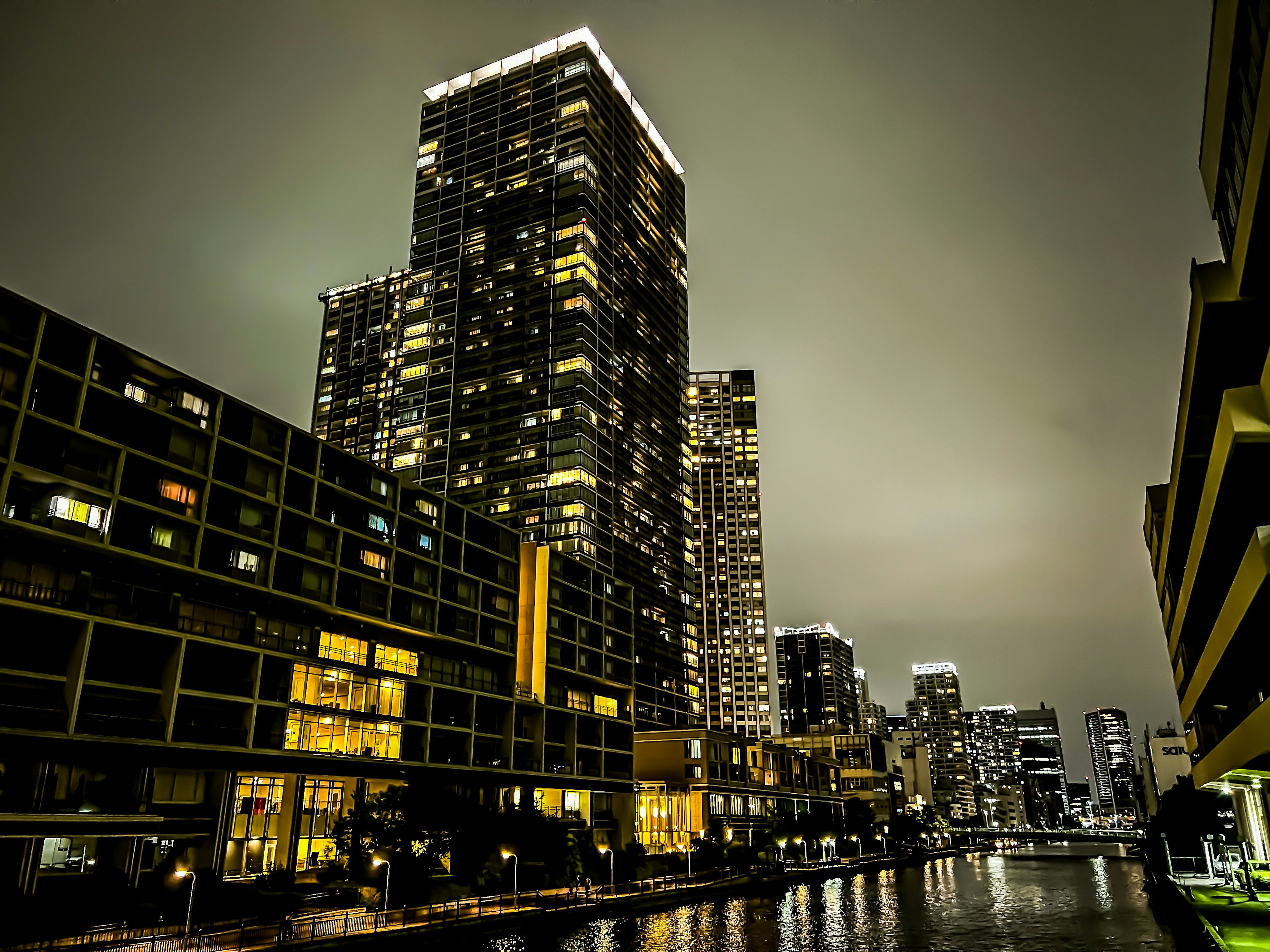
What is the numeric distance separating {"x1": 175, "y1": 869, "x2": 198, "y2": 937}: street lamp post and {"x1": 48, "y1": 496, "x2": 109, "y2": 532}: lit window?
22.4 m

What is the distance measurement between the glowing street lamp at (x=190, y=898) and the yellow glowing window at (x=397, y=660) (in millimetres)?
33659

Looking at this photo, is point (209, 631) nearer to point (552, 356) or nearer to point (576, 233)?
point (552, 356)

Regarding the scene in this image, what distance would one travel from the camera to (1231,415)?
93.9 feet

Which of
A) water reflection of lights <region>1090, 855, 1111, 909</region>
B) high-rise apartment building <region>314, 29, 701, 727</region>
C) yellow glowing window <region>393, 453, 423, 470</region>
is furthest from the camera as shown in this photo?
yellow glowing window <region>393, 453, 423, 470</region>

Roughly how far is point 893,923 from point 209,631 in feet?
171

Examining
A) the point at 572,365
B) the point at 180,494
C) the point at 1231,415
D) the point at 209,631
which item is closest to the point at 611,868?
the point at 209,631

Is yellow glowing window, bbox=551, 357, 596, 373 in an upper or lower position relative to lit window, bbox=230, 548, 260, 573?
upper

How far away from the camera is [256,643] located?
6731 centimetres

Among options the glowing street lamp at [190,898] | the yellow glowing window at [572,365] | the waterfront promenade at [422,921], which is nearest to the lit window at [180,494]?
the glowing street lamp at [190,898]

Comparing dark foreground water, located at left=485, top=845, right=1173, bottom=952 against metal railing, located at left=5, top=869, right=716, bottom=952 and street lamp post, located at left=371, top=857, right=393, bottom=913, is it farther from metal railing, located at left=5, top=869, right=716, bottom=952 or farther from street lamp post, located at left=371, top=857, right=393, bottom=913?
street lamp post, located at left=371, top=857, right=393, bottom=913

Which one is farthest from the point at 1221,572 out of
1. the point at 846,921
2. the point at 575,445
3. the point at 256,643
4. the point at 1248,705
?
the point at 575,445

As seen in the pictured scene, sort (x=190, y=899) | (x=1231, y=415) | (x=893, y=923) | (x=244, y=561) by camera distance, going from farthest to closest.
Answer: (x=244, y=561) < (x=893, y=923) < (x=190, y=899) < (x=1231, y=415)

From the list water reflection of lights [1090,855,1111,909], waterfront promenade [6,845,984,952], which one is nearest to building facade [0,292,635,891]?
waterfront promenade [6,845,984,952]

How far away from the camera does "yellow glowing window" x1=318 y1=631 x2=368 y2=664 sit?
245 ft
